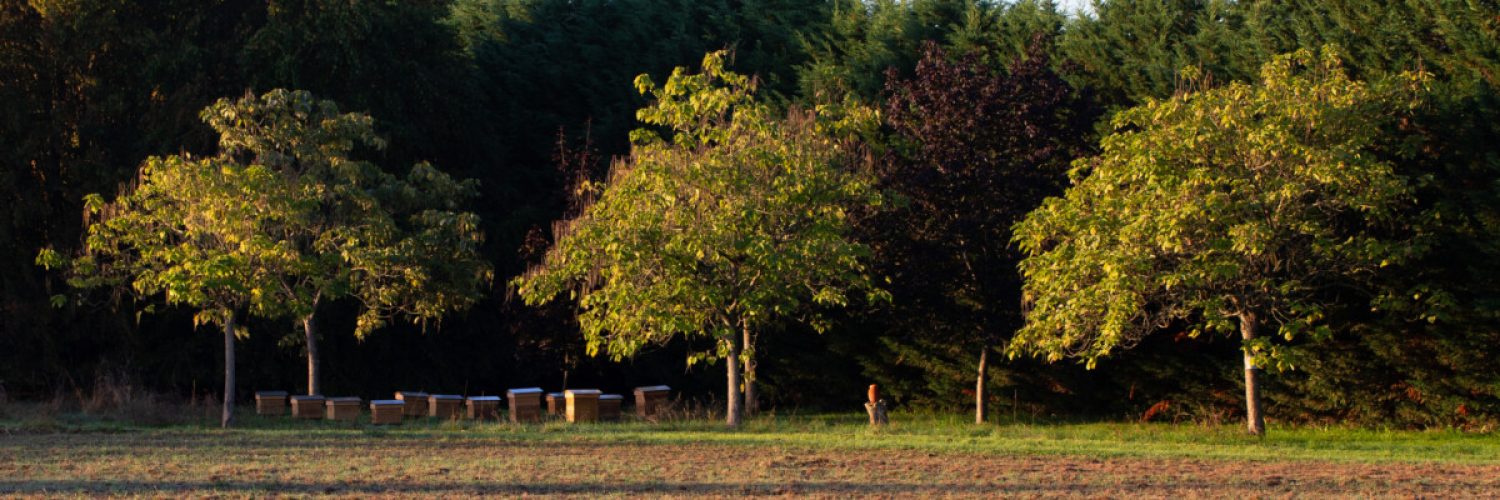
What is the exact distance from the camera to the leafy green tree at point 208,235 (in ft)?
74.5

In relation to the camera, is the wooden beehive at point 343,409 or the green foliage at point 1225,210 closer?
the green foliage at point 1225,210

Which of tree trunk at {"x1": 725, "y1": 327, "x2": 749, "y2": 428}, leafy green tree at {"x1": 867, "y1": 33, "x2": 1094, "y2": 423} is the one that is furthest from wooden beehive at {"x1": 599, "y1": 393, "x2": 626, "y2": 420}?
leafy green tree at {"x1": 867, "y1": 33, "x2": 1094, "y2": 423}

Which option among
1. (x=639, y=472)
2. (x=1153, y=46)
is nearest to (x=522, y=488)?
(x=639, y=472)

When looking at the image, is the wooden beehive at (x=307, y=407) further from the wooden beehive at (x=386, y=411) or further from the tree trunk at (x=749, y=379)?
the tree trunk at (x=749, y=379)

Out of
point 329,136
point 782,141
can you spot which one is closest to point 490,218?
point 329,136

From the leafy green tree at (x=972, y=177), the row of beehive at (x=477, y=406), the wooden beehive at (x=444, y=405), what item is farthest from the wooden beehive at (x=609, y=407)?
the leafy green tree at (x=972, y=177)

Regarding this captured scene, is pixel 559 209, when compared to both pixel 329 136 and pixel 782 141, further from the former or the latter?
pixel 782 141

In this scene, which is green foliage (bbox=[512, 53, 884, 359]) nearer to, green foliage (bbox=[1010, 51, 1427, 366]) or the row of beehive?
the row of beehive

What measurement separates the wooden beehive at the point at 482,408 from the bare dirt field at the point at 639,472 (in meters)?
5.25

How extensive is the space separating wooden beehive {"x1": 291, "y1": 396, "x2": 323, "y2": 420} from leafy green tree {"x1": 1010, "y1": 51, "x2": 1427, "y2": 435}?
1218 cm

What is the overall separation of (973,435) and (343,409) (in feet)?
35.4

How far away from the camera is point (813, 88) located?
32469mm

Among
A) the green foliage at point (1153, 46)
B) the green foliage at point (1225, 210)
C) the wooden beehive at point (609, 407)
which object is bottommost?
the wooden beehive at point (609, 407)

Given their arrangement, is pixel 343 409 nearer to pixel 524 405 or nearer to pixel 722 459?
pixel 524 405
